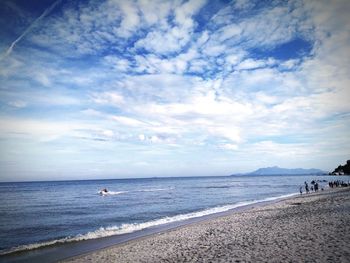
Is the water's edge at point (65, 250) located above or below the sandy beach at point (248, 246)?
below

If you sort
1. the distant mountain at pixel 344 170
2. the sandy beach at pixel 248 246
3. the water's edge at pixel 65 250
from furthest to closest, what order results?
the distant mountain at pixel 344 170, the water's edge at pixel 65 250, the sandy beach at pixel 248 246

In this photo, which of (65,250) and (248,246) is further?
(65,250)

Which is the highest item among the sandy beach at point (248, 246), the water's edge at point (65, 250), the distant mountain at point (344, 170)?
the distant mountain at point (344, 170)

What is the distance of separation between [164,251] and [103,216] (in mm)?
16526

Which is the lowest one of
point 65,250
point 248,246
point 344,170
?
point 65,250

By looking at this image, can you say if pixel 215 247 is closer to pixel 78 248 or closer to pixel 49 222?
pixel 78 248

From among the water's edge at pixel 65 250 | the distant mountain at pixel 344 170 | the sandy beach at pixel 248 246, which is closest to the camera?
the sandy beach at pixel 248 246

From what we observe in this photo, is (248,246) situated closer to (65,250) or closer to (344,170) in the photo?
(65,250)

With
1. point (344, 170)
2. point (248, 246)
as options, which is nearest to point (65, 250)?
point (248, 246)

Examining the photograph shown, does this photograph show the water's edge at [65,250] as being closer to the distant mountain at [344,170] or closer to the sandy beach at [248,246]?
the sandy beach at [248,246]

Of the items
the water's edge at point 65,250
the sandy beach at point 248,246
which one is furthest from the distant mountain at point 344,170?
the water's edge at point 65,250

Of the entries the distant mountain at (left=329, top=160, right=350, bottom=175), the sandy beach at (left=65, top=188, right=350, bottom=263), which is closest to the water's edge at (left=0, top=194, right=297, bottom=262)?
the sandy beach at (left=65, top=188, right=350, bottom=263)

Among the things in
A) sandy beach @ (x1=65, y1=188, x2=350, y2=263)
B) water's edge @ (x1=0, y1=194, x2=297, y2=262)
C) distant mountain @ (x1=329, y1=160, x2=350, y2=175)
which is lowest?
water's edge @ (x1=0, y1=194, x2=297, y2=262)

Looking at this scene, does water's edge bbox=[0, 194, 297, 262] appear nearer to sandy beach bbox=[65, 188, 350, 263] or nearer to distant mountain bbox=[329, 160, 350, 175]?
sandy beach bbox=[65, 188, 350, 263]
